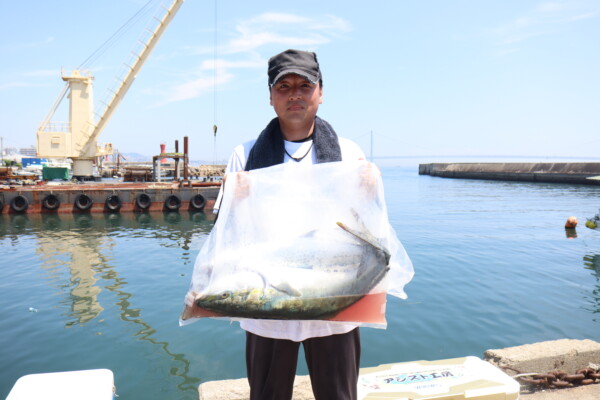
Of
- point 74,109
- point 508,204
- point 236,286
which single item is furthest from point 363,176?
point 74,109

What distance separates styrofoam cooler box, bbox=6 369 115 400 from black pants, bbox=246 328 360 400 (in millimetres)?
1212

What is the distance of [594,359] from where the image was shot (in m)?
3.99

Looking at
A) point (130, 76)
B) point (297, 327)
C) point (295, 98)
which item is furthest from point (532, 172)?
point (297, 327)

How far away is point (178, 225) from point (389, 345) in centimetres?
1680

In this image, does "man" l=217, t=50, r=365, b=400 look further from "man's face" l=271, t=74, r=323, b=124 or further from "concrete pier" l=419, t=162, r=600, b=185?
"concrete pier" l=419, t=162, r=600, b=185

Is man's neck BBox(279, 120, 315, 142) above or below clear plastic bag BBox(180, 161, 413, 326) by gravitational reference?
above

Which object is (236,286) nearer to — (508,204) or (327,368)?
(327,368)

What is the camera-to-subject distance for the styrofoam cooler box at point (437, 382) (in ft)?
9.88

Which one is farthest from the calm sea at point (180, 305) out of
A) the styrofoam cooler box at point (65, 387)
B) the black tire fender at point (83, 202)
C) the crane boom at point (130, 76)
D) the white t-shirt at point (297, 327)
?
the crane boom at point (130, 76)

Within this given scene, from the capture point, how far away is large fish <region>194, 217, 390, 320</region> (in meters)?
1.86

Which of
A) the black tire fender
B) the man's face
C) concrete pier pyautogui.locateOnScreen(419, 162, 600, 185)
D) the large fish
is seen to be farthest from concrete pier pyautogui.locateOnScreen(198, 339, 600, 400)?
concrete pier pyautogui.locateOnScreen(419, 162, 600, 185)

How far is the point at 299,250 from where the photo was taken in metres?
1.94

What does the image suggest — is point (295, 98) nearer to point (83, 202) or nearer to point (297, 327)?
point (297, 327)

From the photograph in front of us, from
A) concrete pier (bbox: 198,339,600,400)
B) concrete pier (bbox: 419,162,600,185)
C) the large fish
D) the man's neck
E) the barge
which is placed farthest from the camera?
concrete pier (bbox: 419,162,600,185)
